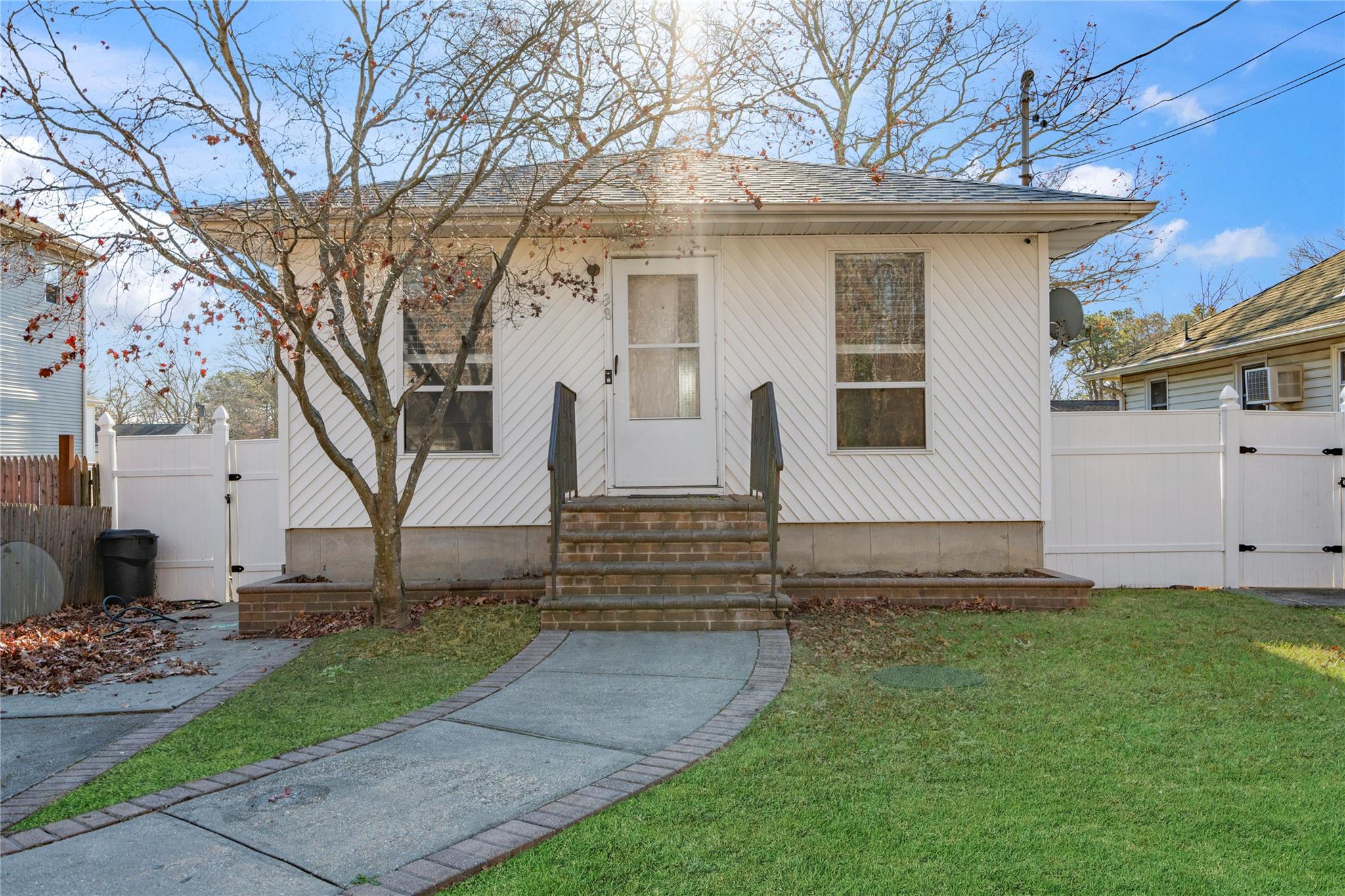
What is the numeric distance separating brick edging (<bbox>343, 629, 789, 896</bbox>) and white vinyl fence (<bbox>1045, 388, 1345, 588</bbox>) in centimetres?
491

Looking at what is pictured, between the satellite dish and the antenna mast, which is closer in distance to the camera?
the satellite dish

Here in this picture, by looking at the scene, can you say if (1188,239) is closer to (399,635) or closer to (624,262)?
(624,262)

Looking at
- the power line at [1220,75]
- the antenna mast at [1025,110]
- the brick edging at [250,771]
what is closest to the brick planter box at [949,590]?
the brick edging at [250,771]

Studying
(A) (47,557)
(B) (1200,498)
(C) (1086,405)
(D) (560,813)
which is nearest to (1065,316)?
(B) (1200,498)

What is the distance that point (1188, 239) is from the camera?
17.6 m

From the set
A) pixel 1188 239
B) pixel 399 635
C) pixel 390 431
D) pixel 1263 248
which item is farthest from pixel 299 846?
pixel 1263 248

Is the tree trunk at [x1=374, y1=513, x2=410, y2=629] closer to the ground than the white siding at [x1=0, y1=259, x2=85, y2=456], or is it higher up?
closer to the ground

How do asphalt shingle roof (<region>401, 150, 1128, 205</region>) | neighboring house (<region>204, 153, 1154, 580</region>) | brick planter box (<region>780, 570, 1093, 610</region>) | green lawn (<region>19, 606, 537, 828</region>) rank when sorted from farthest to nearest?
neighboring house (<region>204, 153, 1154, 580</region>)
asphalt shingle roof (<region>401, 150, 1128, 205</region>)
brick planter box (<region>780, 570, 1093, 610</region>)
green lawn (<region>19, 606, 537, 828</region>)

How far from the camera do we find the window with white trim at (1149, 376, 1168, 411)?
16.5 m

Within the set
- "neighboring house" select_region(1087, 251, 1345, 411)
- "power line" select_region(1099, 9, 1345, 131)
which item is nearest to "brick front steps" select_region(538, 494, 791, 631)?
"neighboring house" select_region(1087, 251, 1345, 411)

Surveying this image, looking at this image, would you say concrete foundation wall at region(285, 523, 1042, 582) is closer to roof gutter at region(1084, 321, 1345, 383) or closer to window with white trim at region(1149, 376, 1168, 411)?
roof gutter at region(1084, 321, 1345, 383)

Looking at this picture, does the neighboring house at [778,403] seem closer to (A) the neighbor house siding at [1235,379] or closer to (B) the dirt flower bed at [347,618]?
(B) the dirt flower bed at [347,618]

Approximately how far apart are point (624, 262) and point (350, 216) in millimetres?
2508

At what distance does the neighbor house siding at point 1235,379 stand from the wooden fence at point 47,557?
13.9m
